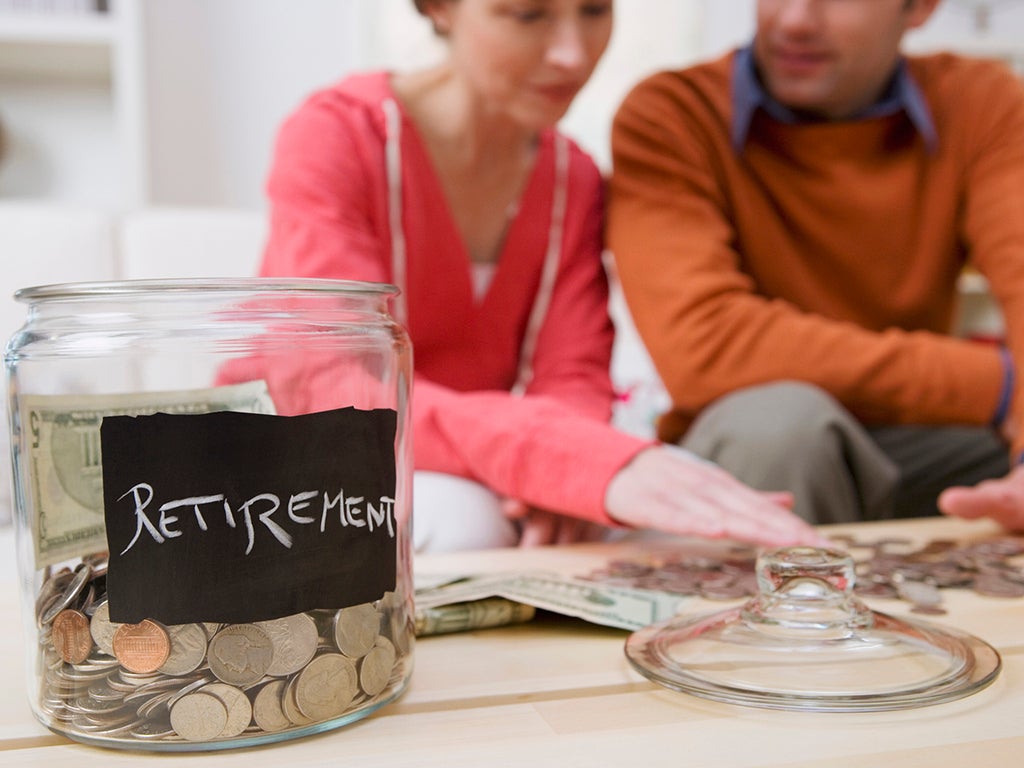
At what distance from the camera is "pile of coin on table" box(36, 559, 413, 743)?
0.40m

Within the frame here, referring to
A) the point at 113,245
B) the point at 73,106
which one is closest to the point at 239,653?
the point at 113,245

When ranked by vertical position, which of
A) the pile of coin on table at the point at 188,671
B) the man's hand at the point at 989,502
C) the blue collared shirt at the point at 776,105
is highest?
the blue collared shirt at the point at 776,105

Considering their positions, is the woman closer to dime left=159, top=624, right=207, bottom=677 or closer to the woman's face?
the woman's face

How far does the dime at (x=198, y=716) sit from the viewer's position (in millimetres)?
402

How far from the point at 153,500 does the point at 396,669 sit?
145mm

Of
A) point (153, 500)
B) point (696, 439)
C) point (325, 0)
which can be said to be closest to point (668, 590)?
point (153, 500)

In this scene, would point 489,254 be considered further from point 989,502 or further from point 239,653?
point 239,653

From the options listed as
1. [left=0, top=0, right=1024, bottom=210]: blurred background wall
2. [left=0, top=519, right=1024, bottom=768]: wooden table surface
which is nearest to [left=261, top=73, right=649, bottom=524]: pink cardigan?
[left=0, top=519, right=1024, bottom=768]: wooden table surface

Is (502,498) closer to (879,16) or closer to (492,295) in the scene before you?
(492,295)

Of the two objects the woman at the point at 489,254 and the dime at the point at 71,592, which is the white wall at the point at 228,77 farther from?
the dime at the point at 71,592

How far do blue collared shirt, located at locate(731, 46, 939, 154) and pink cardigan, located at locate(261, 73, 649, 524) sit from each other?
228mm

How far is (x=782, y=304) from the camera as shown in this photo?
1352 millimetres

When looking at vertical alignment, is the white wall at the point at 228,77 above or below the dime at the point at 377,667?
above

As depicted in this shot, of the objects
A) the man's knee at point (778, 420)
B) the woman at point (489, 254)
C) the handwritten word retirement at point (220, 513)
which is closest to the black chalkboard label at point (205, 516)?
the handwritten word retirement at point (220, 513)
